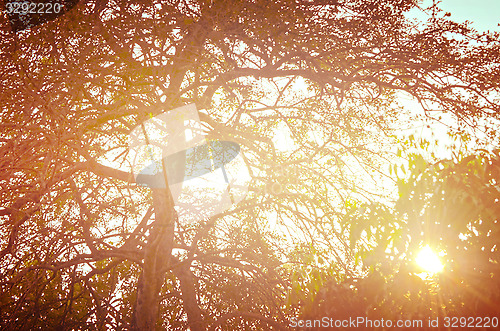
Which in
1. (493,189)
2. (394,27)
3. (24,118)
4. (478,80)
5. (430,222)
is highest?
(394,27)

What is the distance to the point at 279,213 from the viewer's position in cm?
806

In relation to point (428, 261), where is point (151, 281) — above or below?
above

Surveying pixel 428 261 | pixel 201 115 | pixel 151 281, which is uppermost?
pixel 201 115

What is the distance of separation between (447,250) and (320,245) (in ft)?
13.9

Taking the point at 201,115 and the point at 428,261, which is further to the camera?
the point at 201,115

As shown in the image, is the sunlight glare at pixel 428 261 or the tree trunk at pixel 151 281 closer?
the sunlight glare at pixel 428 261

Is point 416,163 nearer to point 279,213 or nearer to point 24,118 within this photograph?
point 279,213

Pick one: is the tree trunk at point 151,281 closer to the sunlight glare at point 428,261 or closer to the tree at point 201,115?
the tree at point 201,115

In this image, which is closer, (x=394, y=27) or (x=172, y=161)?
(x=394, y=27)

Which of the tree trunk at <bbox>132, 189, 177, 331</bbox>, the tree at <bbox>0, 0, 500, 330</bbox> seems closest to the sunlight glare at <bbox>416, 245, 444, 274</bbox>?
the tree at <bbox>0, 0, 500, 330</bbox>

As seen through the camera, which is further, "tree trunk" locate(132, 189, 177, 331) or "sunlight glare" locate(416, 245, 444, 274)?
"tree trunk" locate(132, 189, 177, 331)

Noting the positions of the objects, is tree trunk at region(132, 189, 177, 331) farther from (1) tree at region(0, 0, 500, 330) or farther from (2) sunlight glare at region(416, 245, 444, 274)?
(2) sunlight glare at region(416, 245, 444, 274)

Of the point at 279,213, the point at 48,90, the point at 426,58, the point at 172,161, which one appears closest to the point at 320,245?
the point at 279,213

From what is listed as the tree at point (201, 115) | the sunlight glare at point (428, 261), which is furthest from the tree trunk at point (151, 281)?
the sunlight glare at point (428, 261)
